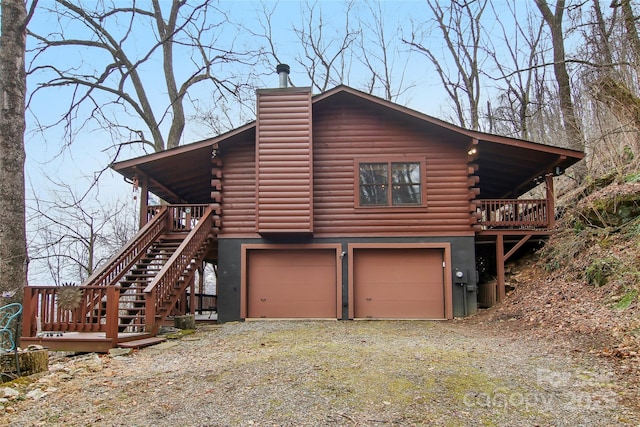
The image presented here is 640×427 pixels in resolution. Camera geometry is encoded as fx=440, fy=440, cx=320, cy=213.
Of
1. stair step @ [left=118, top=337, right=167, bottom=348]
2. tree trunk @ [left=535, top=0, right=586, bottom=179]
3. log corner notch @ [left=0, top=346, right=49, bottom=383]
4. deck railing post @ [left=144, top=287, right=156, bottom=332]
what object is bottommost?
stair step @ [left=118, top=337, right=167, bottom=348]

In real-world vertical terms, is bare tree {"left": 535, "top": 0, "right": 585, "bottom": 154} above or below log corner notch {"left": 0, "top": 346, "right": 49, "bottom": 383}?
above

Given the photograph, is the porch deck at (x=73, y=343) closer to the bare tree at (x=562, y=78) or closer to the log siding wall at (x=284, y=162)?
the log siding wall at (x=284, y=162)

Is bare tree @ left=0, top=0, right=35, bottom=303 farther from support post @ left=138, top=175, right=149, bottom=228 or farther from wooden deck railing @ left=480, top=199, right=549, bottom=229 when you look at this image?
wooden deck railing @ left=480, top=199, right=549, bottom=229

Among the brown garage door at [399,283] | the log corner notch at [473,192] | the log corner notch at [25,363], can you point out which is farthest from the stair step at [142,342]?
the log corner notch at [473,192]

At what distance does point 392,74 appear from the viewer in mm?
24625

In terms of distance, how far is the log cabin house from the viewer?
11.0 m

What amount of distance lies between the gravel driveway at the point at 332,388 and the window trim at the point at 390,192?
15.3 ft

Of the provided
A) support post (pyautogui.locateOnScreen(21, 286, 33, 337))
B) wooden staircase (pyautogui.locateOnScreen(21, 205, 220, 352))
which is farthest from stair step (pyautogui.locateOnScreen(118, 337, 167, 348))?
support post (pyautogui.locateOnScreen(21, 286, 33, 337))

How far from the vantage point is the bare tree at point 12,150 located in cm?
721

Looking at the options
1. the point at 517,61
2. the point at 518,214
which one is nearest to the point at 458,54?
the point at 517,61

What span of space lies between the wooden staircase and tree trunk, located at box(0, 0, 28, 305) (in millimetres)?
395

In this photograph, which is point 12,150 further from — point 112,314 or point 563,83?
point 563,83

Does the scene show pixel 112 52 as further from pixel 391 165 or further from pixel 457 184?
pixel 457 184

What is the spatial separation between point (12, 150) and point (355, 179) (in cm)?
738
